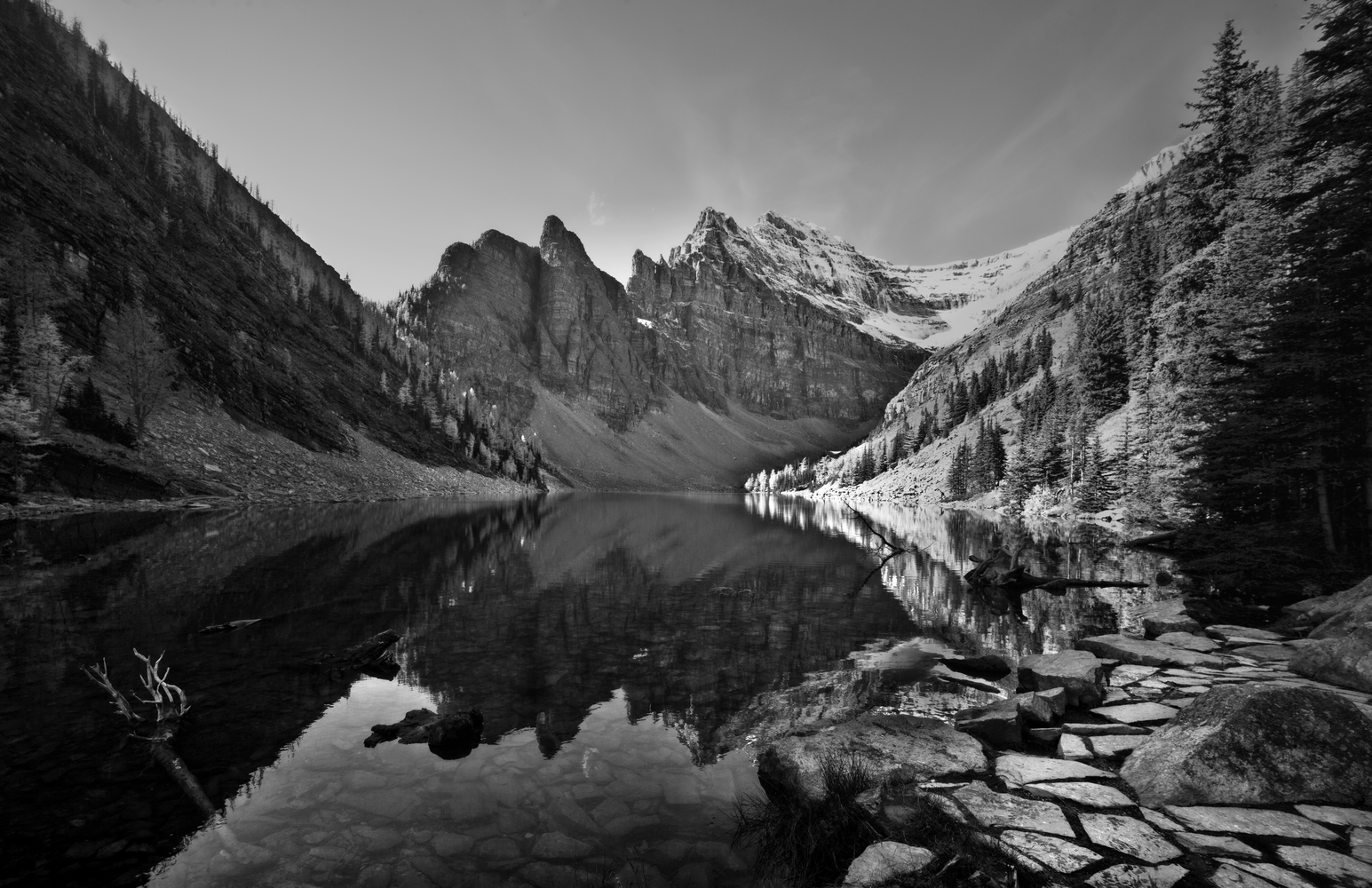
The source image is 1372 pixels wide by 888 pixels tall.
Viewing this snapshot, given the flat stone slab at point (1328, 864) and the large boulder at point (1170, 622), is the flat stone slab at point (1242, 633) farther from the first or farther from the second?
the flat stone slab at point (1328, 864)

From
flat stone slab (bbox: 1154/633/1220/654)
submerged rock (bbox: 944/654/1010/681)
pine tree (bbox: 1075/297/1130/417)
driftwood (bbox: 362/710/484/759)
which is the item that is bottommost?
driftwood (bbox: 362/710/484/759)

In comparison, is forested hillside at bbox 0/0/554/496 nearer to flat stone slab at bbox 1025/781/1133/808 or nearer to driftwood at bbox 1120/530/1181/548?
flat stone slab at bbox 1025/781/1133/808

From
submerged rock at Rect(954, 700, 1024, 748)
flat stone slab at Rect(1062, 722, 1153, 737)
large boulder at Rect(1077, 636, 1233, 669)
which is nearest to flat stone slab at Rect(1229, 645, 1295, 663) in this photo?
large boulder at Rect(1077, 636, 1233, 669)

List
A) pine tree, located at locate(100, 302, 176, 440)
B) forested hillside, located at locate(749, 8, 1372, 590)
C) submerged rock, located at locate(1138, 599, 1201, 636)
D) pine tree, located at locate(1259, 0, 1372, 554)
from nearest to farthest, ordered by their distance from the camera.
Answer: submerged rock, located at locate(1138, 599, 1201, 636), pine tree, located at locate(1259, 0, 1372, 554), forested hillside, located at locate(749, 8, 1372, 590), pine tree, located at locate(100, 302, 176, 440)

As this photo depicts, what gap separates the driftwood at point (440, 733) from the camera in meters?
8.78

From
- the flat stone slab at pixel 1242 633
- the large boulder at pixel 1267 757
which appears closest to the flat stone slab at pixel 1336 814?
the large boulder at pixel 1267 757

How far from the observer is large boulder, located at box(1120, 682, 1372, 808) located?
212 inches

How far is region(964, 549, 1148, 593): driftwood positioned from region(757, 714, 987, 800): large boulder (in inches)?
742

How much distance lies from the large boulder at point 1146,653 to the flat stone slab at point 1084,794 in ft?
22.3

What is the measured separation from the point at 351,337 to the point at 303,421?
2353 inches

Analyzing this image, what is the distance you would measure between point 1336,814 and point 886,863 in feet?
13.9

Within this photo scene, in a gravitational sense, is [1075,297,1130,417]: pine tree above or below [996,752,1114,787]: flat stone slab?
above

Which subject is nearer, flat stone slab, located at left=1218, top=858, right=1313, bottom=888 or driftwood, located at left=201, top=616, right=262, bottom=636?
flat stone slab, located at left=1218, top=858, right=1313, bottom=888

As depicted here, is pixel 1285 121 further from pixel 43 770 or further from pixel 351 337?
pixel 351 337
